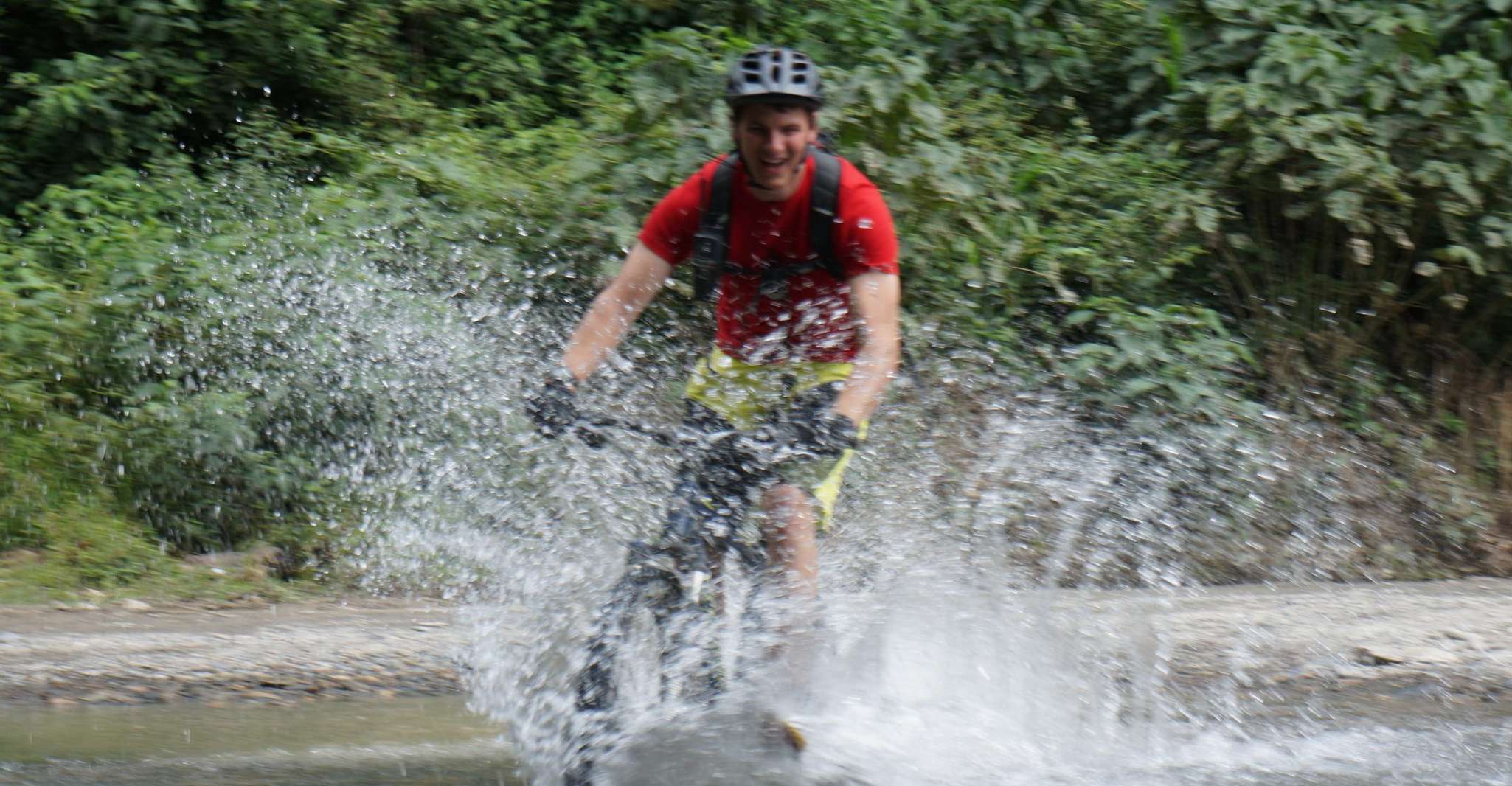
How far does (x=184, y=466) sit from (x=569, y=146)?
91.0 inches

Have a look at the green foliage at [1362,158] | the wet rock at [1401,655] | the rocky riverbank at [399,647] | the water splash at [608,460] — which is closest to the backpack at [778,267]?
the rocky riverbank at [399,647]

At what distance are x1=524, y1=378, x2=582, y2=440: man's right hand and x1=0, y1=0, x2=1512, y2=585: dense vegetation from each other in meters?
2.91

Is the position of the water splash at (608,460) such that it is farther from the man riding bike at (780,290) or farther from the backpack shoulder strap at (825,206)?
the backpack shoulder strap at (825,206)

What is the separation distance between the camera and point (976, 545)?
22.1ft

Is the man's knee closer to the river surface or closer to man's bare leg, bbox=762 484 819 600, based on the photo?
man's bare leg, bbox=762 484 819 600

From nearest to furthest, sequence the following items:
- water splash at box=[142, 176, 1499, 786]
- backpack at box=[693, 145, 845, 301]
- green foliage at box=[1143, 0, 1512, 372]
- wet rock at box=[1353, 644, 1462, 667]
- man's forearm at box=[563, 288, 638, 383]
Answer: backpack at box=[693, 145, 845, 301]
man's forearm at box=[563, 288, 638, 383]
wet rock at box=[1353, 644, 1462, 667]
water splash at box=[142, 176, 1499, 786]
green foliage at box=[1143, 0, 1512, 372]

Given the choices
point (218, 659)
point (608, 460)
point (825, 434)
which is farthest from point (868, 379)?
point (608, 460)

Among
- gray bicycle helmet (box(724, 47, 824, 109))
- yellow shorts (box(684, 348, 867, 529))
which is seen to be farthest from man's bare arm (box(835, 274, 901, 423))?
gray bicycle helmet (box(724, 47, 824, 109))

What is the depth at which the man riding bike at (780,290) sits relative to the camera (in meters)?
3.66

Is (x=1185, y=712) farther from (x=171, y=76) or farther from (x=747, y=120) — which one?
(x=171, y=76)

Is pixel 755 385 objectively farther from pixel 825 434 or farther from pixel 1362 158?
pixel 1362 158

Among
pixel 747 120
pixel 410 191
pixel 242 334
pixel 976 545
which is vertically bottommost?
pixel 976 545

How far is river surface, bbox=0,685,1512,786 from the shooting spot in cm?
368

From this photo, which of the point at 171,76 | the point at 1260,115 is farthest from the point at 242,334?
the point at 1260,115
